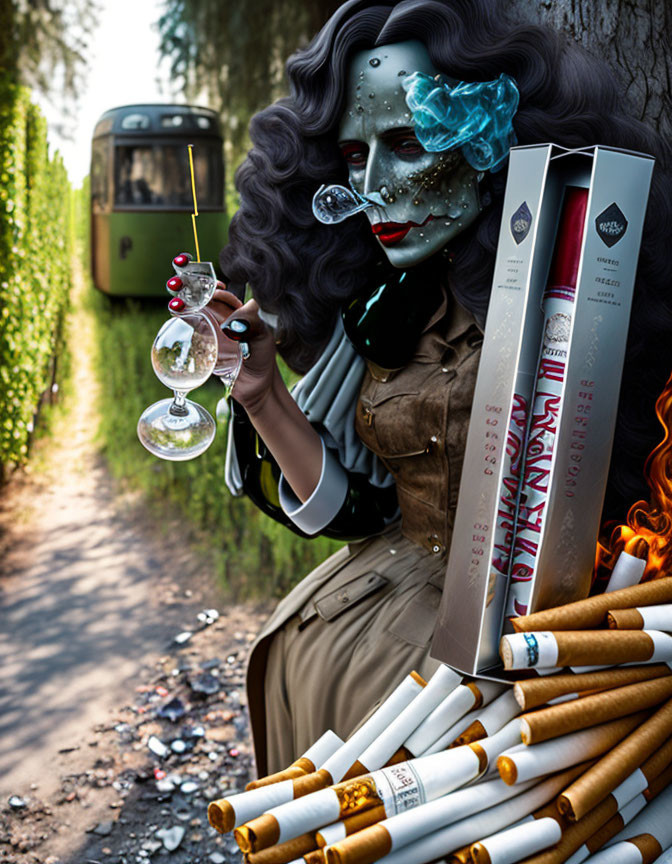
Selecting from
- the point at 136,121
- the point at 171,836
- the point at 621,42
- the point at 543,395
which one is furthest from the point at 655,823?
the point at 136,121

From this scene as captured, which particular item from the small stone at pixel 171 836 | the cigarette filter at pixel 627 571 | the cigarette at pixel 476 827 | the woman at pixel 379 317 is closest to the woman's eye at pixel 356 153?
the woman at pixel 379 317

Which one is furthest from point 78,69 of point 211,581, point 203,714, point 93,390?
point 203,714

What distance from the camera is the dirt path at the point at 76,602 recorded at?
3285mm

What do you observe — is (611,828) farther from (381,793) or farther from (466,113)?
(466,113)

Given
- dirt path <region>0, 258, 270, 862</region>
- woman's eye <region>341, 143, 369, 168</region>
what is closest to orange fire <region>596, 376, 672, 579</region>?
woman's eye <region>341, 143, 369, 168</region>

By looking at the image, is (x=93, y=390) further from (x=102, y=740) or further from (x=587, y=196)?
(x=587, y=196)

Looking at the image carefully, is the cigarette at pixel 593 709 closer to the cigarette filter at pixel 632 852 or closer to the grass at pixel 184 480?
the cigarette filter at pixel 632 852

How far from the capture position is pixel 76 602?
3.91 metres

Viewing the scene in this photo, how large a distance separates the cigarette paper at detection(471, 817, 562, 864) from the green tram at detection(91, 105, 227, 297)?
2995mm

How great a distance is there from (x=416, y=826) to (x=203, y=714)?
249cm

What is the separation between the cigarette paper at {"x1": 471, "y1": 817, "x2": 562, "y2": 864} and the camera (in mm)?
1017

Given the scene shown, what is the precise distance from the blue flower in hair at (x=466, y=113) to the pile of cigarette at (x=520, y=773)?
25.9 inches

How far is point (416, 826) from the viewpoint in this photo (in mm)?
1035

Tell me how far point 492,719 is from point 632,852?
0.71 ft
